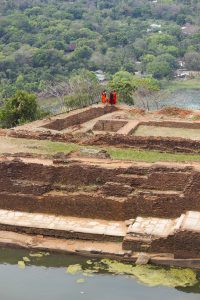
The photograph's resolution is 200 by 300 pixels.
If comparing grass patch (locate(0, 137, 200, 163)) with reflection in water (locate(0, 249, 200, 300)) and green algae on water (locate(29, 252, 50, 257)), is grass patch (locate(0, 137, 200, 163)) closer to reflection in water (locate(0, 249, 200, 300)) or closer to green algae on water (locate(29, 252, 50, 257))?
green algae on water (locate(29, 252, 50, 257))

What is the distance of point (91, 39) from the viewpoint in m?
79.6

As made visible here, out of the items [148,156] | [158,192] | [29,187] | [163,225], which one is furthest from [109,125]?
[163,225]

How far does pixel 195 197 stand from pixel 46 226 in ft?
10.8

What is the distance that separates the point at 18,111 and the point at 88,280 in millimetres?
14593

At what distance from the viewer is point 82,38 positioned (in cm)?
7869

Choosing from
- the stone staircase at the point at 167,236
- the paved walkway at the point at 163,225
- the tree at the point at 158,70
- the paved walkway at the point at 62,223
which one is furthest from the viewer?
the tree at the point at 158,70

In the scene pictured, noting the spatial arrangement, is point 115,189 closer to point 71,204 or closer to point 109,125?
point 71,204

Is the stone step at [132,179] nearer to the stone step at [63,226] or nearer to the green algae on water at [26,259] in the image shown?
the stone step at [63,226]

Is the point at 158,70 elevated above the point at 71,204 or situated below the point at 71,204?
below

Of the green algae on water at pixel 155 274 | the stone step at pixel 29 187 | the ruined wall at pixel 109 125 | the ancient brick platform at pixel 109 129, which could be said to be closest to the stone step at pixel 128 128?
Result: the ancient brick platform at pixel 109 129

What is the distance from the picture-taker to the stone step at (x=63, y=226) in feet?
44.6

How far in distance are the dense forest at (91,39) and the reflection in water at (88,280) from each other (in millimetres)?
36882

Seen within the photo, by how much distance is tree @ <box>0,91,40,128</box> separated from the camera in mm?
25812

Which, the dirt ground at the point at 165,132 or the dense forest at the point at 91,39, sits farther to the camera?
the dense forest at the point at 91,39
